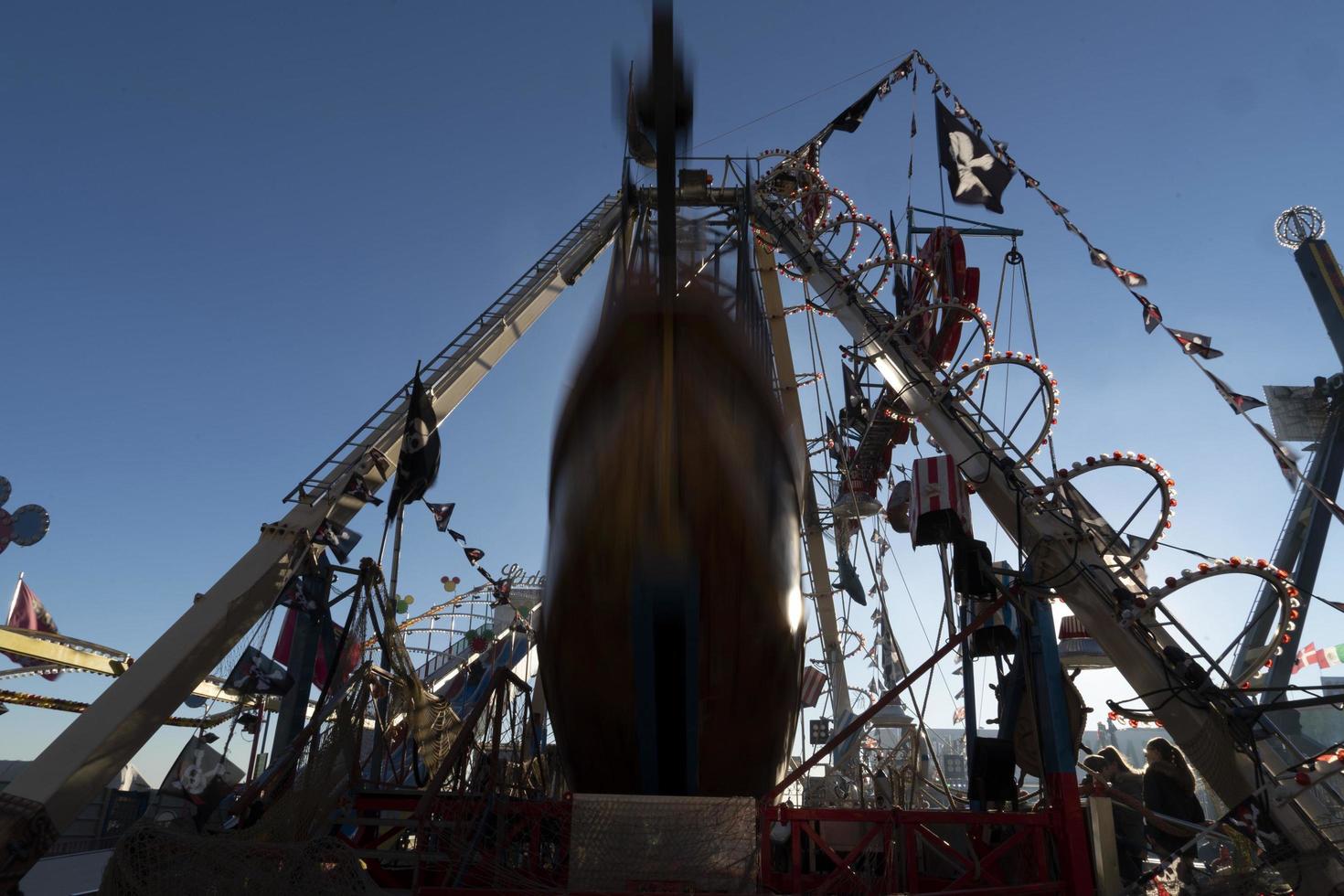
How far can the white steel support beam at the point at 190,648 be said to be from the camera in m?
8.88

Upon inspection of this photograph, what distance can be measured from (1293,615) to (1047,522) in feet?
8.29

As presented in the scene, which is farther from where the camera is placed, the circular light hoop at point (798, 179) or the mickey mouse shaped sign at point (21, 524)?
the mickey mouse shaped sign at point (21, 524)

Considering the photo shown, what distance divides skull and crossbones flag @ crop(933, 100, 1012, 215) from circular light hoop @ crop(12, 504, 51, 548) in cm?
2565

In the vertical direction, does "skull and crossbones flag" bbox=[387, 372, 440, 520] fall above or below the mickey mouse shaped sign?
below

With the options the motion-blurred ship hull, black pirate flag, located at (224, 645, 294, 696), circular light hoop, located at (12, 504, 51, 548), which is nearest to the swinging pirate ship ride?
the motion-blurred ship hull

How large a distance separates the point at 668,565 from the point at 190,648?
31.4 feet

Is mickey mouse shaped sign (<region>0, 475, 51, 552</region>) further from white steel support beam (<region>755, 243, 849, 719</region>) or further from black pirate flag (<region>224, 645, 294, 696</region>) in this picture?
white steel support beam (<region>755, 243, 849, 719</region>)

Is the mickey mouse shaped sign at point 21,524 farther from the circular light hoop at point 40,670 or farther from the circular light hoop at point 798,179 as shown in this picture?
the circular light hoop at point 798,179

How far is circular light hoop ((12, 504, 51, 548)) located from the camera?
71.8ft

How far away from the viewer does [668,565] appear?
438 centimetres

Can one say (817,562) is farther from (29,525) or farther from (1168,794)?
(29,525)

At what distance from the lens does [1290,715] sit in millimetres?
31703

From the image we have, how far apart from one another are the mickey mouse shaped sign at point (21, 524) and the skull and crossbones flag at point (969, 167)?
25.7 m

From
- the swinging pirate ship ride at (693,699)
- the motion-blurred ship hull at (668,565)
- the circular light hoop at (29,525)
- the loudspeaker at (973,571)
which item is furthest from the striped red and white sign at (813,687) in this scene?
the circular light hoop at (29,525)
